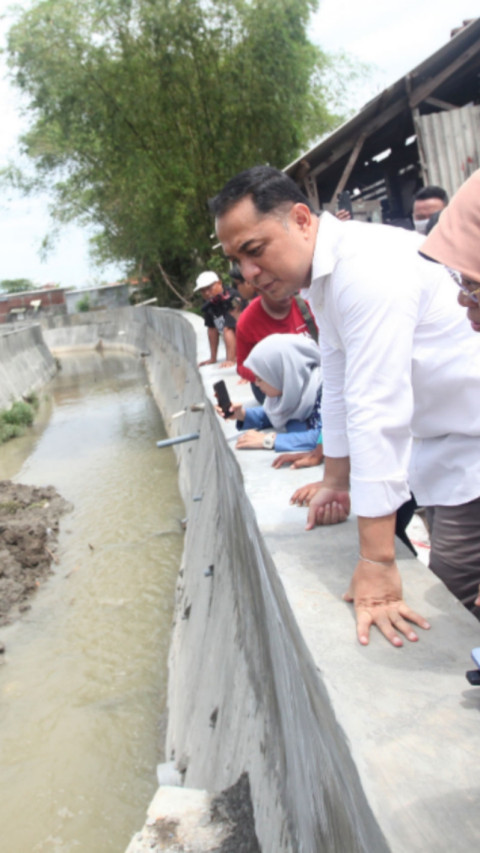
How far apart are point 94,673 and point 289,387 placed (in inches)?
127

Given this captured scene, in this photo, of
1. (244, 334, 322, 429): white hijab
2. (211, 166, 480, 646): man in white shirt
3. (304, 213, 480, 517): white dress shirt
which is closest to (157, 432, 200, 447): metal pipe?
(244, 334, 322, 429): white hijab

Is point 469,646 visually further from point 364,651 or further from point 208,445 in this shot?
point 208,445

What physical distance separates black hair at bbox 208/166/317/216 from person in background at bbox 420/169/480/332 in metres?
0.69

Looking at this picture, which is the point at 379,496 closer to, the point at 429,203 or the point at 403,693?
A: the point at 403,693

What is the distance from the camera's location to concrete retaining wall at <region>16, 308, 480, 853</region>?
4.26 ft

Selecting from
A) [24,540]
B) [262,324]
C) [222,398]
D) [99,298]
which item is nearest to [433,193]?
[262,324]

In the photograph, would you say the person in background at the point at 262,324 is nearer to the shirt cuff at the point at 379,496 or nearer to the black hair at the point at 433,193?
A: the black hair at the point at 433,193

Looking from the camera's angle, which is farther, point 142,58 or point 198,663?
point 142,58

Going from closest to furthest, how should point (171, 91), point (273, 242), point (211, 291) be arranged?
1. point (273, 242)
2. point (211, 291)
3. point (171, 91)

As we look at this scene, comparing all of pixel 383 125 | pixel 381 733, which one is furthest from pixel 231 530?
pixel 383 125

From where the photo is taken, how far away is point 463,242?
143 centimetres

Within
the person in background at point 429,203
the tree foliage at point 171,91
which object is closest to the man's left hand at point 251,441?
the person in background at point 429,203

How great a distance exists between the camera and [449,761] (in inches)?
52.3

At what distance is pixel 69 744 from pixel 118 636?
4.39 ft
